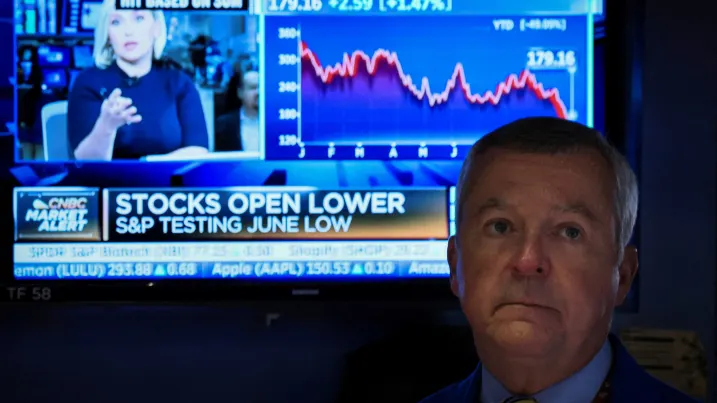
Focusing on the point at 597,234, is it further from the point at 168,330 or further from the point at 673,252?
the point at 168,330

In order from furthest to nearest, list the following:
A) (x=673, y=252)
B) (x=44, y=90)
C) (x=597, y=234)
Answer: (x=673, y=252)
(x=44, y=90)
(x=597, y=234)

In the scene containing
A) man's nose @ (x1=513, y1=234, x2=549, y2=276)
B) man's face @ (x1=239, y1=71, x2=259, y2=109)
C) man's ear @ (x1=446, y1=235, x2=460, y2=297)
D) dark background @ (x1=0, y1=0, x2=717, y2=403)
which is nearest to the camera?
man's nose @ (x1=513, y1=234, x2=549, y2=276)

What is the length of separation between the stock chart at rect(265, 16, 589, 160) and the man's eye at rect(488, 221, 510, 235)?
3.33ft

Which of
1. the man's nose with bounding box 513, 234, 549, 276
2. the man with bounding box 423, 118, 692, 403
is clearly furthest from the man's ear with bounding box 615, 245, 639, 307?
the man's nose with bounding box 513, 234, 549, 276

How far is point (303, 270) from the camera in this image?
2.07m

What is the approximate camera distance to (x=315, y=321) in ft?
7.41

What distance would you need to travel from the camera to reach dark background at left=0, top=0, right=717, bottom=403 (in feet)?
7.24

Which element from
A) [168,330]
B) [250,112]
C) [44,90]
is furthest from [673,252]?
[44,90]

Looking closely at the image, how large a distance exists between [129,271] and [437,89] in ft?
2.60

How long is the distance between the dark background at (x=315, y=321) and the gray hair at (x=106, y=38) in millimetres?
589

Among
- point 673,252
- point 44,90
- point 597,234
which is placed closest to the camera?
point 597,234

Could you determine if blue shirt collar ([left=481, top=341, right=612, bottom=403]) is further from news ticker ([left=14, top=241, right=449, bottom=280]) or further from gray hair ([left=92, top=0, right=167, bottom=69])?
gray hair ([left=92, top=0, right=167, bottom=69])

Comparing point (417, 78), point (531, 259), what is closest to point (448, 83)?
point (417, 78)

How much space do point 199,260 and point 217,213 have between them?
4.4 inches
